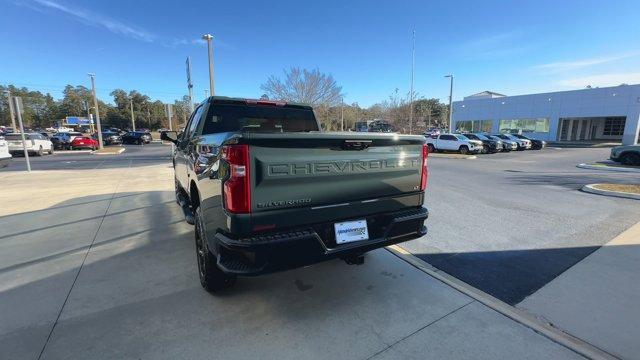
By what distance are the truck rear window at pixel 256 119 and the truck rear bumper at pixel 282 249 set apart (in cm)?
188

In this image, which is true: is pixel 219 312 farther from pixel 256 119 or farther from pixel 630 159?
pixel 630 159

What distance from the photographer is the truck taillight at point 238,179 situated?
2379 millimetres

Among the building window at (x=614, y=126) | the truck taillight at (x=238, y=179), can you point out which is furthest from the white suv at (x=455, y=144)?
the building window at (x=614, y=126)

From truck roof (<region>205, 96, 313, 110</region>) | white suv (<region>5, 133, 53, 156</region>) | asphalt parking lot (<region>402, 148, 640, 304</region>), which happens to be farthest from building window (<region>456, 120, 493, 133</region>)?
white suv (<region>5, 133, 53, 156</region>)

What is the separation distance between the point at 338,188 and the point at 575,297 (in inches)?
105

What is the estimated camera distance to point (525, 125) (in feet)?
138

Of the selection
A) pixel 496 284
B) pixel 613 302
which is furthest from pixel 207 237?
pixel 613 302

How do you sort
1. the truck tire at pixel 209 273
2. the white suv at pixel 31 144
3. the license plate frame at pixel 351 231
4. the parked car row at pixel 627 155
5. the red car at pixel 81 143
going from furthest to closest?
1. the red car at pixel 81 143
2. the white suv at pixel 31 144
3. the parked car row at pixel 627 155
4. the truck tire at pixel 209 273
5. the license plate frame at pixel 351 231

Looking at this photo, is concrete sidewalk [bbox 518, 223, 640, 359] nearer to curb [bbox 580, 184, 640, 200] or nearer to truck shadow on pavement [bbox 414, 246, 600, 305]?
truck shadow on pavement [bbox 414, 246, 600, 305]

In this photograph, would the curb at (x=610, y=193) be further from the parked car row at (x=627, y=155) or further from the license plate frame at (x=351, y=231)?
the parked car row at (x=627, y=155)

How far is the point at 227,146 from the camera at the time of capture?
8.01ft

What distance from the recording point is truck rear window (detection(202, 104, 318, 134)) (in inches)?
171

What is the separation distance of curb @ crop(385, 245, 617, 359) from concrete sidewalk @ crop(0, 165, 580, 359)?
8 centimetres

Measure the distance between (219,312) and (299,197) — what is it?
56.5 inches
